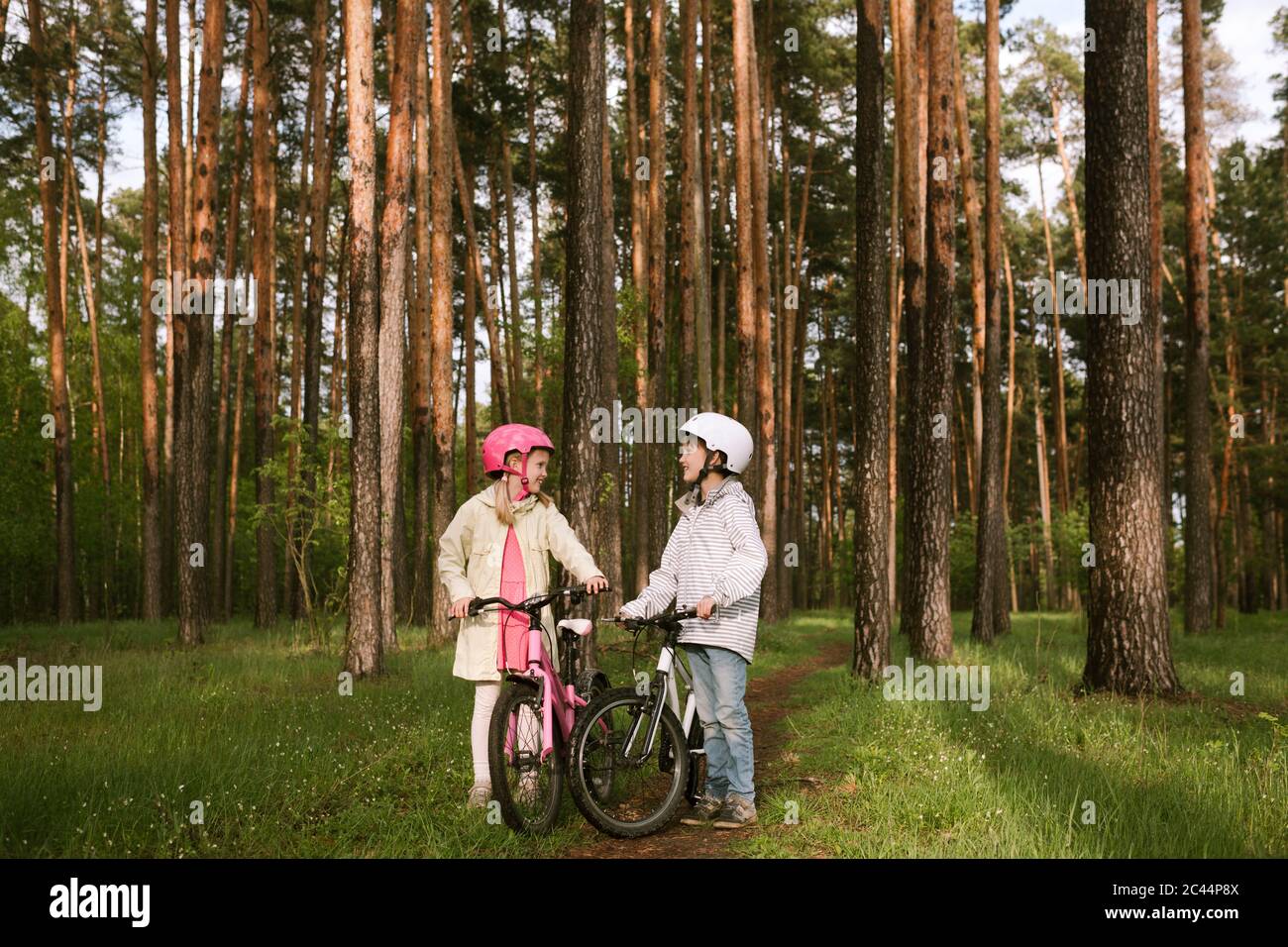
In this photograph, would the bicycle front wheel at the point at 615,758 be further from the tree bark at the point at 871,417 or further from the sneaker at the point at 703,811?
the tree bark at the point at 871,417

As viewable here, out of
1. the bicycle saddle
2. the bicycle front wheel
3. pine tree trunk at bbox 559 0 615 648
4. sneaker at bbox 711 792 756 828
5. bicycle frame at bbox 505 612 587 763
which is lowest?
sneaker at bbox 711 792 756 828

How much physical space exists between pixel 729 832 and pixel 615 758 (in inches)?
31.5

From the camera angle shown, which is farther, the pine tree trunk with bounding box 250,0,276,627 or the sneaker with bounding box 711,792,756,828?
the pine tree trunk with bounding box 250,0,276,627

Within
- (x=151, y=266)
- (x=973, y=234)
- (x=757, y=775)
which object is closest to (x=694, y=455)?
(x=757, y=775)

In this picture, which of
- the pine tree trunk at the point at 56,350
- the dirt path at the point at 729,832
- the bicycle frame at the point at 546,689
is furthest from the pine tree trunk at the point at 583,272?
the pine tree trunk at the point at 56,350

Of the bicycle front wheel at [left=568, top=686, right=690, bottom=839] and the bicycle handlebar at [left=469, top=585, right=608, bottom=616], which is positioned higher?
the bicycle handlebar at [left=469, top=585, right=608, bottom=616]

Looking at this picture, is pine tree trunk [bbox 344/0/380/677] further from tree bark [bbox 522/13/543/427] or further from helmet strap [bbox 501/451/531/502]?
tree bark [bbox 522/13/543/427]

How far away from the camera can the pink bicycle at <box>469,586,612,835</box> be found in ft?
15.9

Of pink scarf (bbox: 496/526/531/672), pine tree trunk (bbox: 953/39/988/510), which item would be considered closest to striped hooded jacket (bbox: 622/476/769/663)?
pink scarf (bbox: 496/526/531/672)

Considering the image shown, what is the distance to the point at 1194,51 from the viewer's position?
1716cm

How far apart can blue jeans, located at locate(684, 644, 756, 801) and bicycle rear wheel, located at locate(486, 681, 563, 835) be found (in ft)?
2.96

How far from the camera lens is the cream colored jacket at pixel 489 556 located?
5344mm
